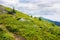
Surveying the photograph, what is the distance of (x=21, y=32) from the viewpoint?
54469mm

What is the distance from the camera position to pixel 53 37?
56062mm

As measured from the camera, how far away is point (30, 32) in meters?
54.7

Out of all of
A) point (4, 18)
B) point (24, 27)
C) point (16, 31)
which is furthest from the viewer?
point (4, 18)

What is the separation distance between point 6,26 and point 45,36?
13054mm

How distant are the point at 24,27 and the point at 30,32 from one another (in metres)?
5.34

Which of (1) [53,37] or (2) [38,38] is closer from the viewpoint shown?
(2) [38,38]

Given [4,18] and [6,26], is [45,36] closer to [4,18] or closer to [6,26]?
[6,26]

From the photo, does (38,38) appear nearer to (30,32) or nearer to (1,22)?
(30,32)

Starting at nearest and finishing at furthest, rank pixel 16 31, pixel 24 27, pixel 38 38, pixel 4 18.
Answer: pixel 38 38, pixel 16 31, pixel 24 27, pixel 4 18

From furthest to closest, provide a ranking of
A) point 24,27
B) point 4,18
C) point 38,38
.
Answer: point 4,18 → point 24,27 → point 38,38

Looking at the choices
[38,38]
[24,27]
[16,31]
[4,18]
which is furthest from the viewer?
[4,18]

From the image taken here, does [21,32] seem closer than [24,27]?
Yes

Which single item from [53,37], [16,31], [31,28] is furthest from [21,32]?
[53,37]

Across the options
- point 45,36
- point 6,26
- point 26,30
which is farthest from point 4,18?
point 45,36
